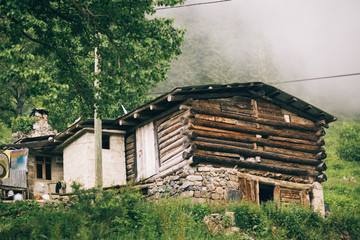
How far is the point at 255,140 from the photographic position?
65.9 ft

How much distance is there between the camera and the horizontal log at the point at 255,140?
61.9ft

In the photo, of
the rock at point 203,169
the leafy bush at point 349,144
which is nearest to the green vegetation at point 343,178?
the leafy bush at point 349,144

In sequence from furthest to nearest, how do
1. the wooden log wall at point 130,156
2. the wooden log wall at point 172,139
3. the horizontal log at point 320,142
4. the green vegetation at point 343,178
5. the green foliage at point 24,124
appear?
the green foliage at point 24,124
the green vegetation at point 343,178
the horizontal log at point 320,142
the wooden log wall at point 130,156
the wooden log wall at point 172,139

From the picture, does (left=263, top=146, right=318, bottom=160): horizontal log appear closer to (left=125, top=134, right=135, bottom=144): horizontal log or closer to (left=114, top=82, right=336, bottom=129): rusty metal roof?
(left=114, top=82, right=336, bottom=129): rusty metal roof

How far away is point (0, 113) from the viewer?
125ft

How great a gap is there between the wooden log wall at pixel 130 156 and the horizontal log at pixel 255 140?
14.5ft

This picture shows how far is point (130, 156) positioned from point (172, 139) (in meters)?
3.40

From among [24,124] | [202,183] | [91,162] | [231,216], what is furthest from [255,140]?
[24,124]

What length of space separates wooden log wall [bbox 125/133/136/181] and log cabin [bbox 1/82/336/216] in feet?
0.15

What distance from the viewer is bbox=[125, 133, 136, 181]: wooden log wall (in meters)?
21.8

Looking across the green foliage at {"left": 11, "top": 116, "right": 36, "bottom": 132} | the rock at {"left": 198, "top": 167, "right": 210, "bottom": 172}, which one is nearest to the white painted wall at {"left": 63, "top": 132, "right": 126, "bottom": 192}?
the rock at {"left": 198, "top": 167, "right": 210, "bottom": 172}

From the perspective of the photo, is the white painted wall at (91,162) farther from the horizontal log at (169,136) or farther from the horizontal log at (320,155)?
the horizontal log at (320,155)

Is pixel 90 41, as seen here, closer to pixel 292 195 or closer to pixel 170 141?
pixel 170 141

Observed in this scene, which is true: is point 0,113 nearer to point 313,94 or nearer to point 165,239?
point 165,239
